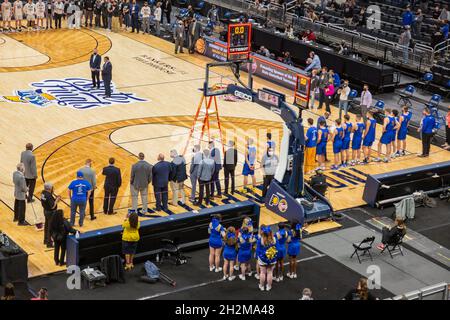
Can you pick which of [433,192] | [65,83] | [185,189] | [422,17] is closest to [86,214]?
[185,189]

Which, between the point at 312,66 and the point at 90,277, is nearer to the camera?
the point at 90,277

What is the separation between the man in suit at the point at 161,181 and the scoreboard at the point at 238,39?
7.09 m

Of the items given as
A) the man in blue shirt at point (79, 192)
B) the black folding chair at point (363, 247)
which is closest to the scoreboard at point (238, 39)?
the man in blue shirt at point (79, 192)

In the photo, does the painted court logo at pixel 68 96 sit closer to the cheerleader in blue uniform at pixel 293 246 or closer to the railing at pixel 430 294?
the cheerleader in blue uniform at pixel 293 246

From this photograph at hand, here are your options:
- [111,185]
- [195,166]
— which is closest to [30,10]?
[195,166]

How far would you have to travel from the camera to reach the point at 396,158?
28547 millimetres

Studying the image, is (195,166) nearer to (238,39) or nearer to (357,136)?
(357,136)

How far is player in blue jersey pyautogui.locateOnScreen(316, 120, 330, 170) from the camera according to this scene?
26.5 metres

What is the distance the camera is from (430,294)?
1688cm

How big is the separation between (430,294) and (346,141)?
10.7m

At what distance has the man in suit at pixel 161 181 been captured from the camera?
2278 cm

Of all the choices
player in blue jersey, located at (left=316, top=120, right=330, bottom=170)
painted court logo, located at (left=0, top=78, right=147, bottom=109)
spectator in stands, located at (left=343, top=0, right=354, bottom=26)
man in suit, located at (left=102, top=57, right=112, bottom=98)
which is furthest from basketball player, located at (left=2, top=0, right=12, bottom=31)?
player in blue jersey, located at (left=316, top=120, right=330, bottom=170)

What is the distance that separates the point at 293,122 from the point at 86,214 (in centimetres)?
597
